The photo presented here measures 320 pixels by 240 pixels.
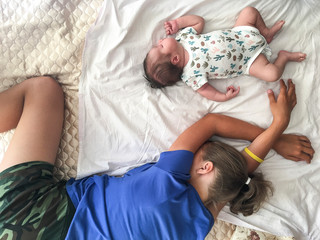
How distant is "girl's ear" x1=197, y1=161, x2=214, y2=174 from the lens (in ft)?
3.25

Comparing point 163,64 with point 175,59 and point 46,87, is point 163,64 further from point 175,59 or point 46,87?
point 46,87

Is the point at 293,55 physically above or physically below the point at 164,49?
below

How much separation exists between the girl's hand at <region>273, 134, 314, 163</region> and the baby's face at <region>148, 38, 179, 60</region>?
2.00 feet

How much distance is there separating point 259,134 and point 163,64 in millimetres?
513

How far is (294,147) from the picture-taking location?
115cm

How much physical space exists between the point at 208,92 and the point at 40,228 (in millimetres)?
846

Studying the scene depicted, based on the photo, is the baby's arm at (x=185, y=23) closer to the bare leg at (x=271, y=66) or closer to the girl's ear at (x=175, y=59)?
the girl's ear at (x=175, y=59)

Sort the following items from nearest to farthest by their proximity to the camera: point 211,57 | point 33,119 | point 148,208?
point 148,208
point 33,119
point 211,57

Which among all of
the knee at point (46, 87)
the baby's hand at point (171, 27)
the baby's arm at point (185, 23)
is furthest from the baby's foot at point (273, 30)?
the knee at point (46, 87)

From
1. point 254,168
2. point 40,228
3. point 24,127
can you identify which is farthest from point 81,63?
point 254,168

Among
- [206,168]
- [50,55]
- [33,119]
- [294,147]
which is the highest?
[50,55]

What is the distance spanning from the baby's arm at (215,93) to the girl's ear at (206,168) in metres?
0.32

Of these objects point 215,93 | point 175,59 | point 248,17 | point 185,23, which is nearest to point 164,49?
point 175,59

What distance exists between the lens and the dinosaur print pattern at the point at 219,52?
3.81 ft
